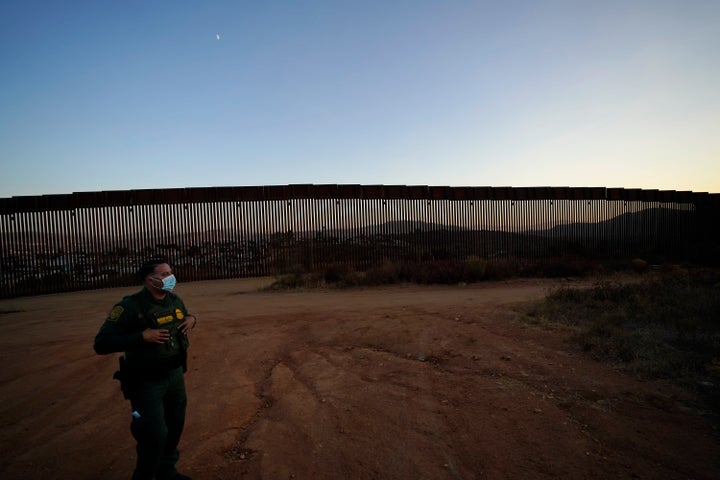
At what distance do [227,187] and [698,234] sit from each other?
2195cm

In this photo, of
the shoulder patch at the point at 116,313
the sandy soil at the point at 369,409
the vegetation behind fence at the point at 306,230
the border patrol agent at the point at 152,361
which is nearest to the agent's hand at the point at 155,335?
the border patrol agent at the point at 152,361

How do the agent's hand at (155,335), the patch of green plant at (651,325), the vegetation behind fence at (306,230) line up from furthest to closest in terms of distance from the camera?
1. the vegetation behind fence at (306,230)
2. the patch of green plant at (651,325)
3. the agent's hand at (155,335)

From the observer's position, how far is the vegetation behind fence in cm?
1265


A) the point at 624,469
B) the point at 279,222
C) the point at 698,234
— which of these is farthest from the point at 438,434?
the point at 698,234

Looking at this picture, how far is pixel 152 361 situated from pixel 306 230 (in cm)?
1226

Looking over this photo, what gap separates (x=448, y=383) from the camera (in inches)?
159

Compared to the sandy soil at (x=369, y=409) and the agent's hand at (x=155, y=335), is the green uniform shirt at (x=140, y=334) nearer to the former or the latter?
the agent's hand at (x=155, y=335)

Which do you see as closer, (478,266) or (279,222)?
(478,266)

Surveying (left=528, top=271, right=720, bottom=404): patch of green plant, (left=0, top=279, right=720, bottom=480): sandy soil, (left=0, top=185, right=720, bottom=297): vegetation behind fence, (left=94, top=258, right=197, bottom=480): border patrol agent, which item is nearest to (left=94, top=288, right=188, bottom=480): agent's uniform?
(left=94, top=258, right=197, bottom=480): border patrol agent

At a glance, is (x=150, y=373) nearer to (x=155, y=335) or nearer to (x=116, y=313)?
(x=155, y=335)

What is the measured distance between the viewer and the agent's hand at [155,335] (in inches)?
89.7

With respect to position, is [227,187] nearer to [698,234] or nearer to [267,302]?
[267,302]

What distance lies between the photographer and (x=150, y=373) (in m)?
2.37

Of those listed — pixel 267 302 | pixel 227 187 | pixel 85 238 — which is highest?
Answer: pixel 227 187
